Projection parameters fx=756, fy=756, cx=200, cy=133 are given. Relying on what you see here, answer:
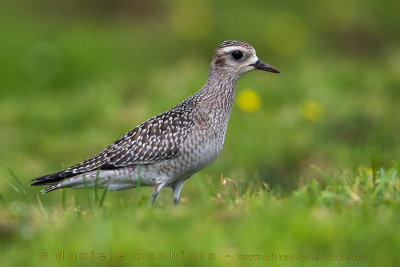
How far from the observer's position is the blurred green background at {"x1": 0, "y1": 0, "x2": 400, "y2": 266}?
12234 millimetres

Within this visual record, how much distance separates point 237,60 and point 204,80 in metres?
5.91

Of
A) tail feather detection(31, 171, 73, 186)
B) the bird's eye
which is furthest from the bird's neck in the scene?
tail feather detection(31, 171, 73, 186)

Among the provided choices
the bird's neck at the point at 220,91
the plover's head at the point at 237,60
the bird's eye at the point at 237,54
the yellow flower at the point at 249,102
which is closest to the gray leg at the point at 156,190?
the bird's neck at the point at 220,91

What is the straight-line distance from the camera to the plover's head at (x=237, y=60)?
335 inches

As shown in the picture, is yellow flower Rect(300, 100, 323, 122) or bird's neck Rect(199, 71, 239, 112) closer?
bird's neck Rect(199, 71, 239, 112)

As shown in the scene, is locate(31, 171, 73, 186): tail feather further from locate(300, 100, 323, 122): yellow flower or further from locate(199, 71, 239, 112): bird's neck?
locate(300, 100, 323, 122): yellow flower

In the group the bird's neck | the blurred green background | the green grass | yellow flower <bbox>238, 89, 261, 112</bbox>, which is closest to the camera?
the green grass

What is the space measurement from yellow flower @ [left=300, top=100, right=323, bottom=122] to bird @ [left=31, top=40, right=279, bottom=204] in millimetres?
4395

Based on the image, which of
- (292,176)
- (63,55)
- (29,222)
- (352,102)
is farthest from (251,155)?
(63,55)

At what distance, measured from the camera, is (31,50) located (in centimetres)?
1941

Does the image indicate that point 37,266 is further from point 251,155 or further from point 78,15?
point 78,15

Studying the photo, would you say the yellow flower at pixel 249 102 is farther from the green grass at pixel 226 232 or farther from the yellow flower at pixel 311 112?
the green grass at pixel 226 232

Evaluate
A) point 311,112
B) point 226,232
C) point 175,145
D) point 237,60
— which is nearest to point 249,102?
point 311,112

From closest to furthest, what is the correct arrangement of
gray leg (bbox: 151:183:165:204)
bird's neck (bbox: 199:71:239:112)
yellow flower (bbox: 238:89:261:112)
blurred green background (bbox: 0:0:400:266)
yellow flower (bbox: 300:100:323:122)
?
gray leg (bbox: 151:183:165:204) → bird's neck (bbox: 199:71:239:112) → blurred green background (bbox: 0:0:400:266) → yellow flower (bbox: 300:100:323:122) → yellow flower (bbox: 238:89:261:112)
